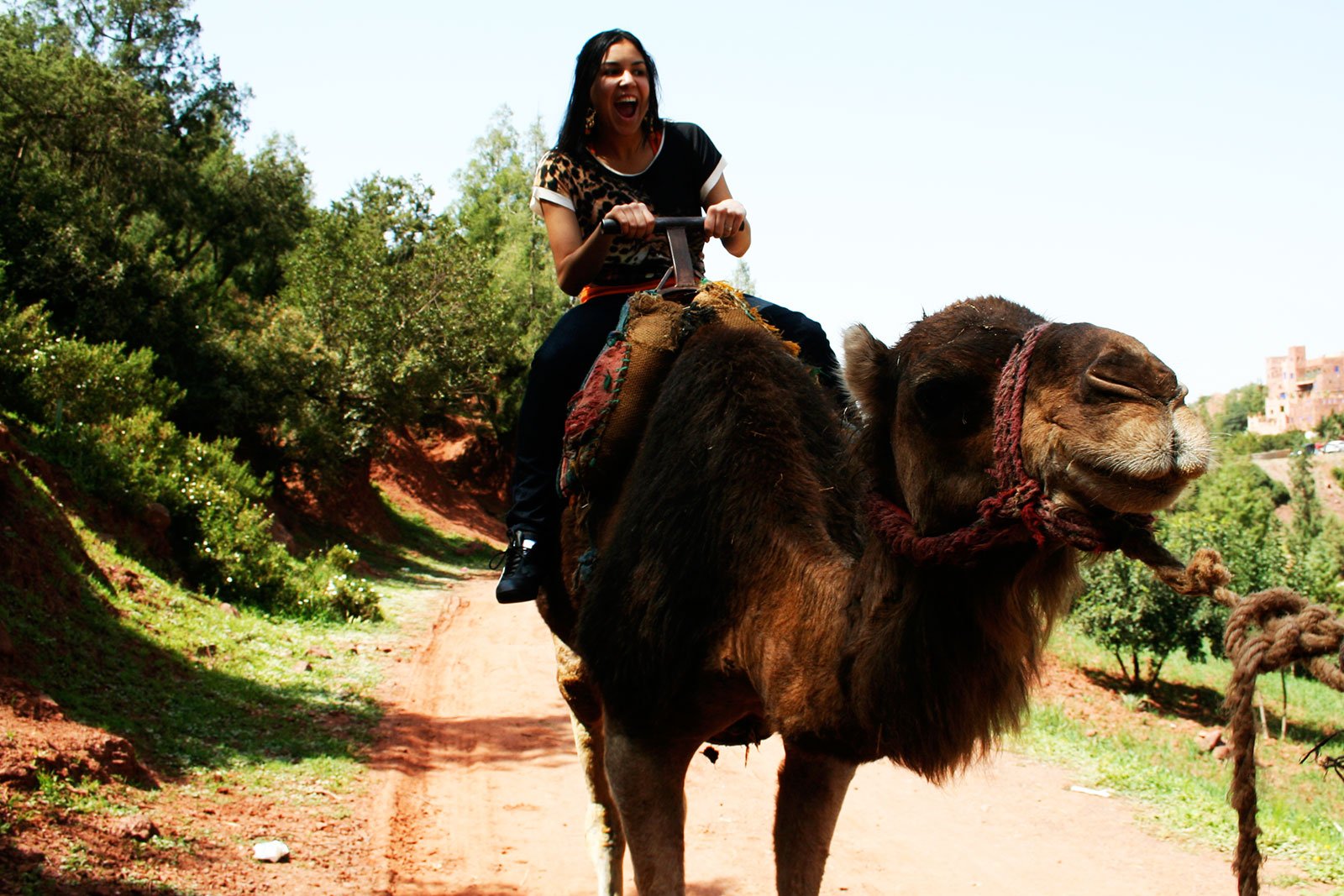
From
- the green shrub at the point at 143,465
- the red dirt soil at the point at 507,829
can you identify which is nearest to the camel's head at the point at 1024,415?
the red dirt soil at the point at 507,829

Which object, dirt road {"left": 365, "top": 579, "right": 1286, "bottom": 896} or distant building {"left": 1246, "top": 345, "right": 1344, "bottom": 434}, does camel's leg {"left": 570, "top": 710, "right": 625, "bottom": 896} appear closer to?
dirt road {"left": 365, "top": 579, "right": 1286, "bottom": 896}

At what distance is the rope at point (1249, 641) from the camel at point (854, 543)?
0.17 metres

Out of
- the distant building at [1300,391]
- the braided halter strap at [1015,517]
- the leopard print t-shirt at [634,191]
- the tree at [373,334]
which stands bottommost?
the braided halter strap at [1015,517]

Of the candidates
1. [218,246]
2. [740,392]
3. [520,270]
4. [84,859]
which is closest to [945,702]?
[740,392]

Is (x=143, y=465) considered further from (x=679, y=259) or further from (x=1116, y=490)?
(x=1116, y=490)

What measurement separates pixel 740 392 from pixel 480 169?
4425 centimetres

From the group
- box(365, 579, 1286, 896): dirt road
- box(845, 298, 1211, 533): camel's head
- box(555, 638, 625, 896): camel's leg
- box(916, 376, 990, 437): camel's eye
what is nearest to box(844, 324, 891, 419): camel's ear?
box(845, 298, 1211, 533): camel's head

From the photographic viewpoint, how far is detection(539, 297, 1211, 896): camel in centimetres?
200

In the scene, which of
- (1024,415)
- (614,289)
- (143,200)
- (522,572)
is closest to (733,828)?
(522,572)

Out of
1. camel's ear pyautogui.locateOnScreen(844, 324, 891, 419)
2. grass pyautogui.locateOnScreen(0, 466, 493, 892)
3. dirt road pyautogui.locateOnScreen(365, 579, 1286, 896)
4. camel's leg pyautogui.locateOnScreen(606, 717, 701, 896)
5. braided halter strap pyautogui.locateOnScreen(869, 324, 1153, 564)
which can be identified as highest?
camel's ear pyautogui.locateOnScreen(844, 324, 891, 419)

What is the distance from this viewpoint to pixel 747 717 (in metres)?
3.69

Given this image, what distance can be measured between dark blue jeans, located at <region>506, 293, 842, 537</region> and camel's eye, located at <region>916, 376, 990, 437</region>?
1.96 metres

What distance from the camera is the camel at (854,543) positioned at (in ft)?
6.57

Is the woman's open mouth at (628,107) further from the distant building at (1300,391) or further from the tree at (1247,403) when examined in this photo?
the tree at (1247,403)
